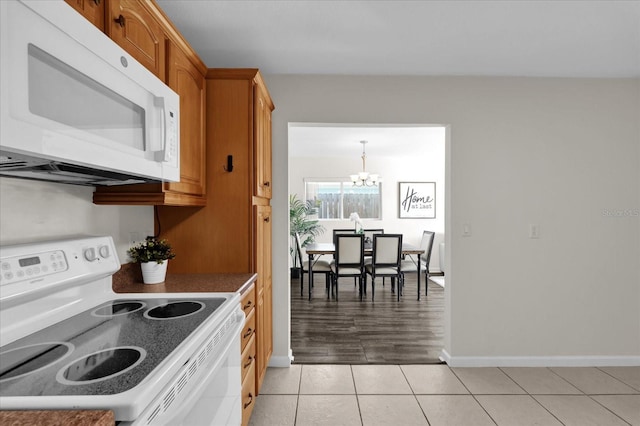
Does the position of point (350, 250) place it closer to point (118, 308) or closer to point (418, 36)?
point (418, 36)

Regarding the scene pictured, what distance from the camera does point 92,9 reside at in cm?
112

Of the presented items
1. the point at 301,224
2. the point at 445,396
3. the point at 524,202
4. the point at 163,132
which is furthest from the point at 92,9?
the point at 301,224

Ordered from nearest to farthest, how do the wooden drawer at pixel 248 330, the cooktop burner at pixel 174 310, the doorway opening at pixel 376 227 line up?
the cooktop burner at pixel 174 310, the wooden drawer at pixel 248 330, the doorway opening at pixel 376 227

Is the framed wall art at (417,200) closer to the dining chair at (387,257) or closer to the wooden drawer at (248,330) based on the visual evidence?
the dining chair at (387,257)

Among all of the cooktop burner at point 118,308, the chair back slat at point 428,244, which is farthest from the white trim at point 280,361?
the chair back slat at point 428,244

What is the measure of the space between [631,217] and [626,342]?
1032mm

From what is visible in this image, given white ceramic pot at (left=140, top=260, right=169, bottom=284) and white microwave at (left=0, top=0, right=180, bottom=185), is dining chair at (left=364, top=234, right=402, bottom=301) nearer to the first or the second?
white ceramic pot at (left=140, top=260, right=169, bottom=284)

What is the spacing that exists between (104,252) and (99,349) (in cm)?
66

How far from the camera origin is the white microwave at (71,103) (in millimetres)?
730

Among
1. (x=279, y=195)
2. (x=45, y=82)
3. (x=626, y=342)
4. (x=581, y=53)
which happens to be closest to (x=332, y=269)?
(x=279, y=195)

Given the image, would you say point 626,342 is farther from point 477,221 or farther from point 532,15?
point 532,15

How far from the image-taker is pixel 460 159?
9.31ft

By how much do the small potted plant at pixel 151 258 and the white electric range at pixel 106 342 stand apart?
240 mm

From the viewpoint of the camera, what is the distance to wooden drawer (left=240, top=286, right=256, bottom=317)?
1828mm
